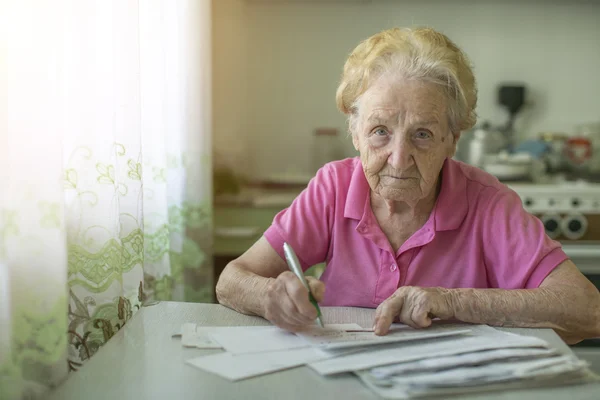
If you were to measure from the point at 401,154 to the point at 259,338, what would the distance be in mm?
452

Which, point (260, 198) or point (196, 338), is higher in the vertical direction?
point (196, 338)

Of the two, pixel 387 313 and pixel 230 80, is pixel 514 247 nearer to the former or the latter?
pixel 387 313

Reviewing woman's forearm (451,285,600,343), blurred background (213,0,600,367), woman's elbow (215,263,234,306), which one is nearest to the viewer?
woman's forearm (451,285,600,343)

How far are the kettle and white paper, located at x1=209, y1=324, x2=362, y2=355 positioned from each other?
1.86 metres

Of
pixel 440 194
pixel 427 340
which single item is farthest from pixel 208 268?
pixel 427 340

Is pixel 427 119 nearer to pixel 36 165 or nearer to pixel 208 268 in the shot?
pixel 36 165

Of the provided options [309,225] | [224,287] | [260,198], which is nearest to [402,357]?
[224,287]

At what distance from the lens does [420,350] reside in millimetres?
955

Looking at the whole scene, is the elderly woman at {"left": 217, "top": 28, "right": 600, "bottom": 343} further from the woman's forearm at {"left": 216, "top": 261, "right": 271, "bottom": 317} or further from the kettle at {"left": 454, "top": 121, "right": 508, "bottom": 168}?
the kettle at {"left": 454, "top": 121, "right": 508, "bottom": 168}

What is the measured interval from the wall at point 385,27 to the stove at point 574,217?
0.60 meters

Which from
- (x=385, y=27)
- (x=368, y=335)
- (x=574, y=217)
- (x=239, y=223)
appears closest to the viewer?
(x=368, y=335)

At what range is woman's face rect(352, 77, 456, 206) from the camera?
1282 millimetres

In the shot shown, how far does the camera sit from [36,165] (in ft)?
2.90

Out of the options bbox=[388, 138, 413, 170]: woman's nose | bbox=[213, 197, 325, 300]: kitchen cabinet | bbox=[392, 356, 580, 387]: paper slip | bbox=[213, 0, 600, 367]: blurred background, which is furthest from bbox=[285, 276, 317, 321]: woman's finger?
bbox=[213, 0, 600, 367]: blurred background
